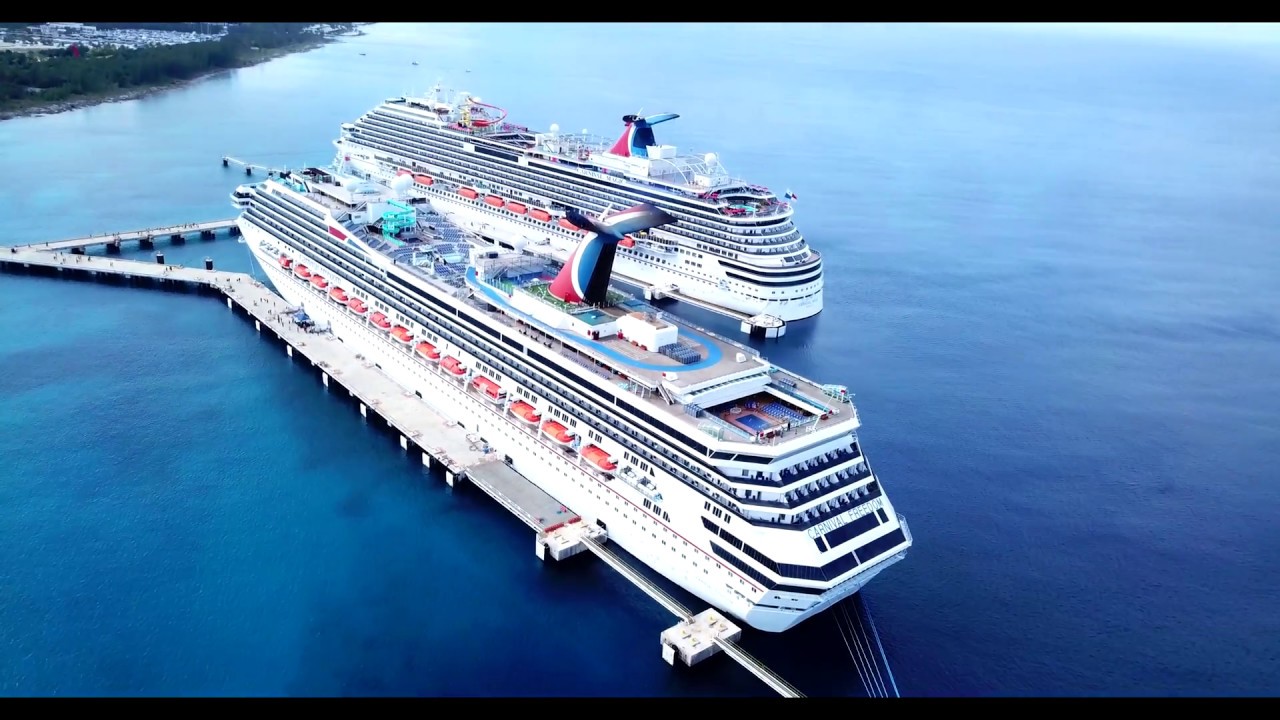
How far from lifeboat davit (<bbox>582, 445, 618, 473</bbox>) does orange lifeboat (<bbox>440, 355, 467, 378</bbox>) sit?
12.8m

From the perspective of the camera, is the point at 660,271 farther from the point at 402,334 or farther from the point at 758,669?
the point at 758,669

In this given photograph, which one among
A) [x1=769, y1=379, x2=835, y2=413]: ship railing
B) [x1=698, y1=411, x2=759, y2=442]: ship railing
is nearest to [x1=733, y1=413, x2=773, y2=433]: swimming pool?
[x1=698, y1=411, x2=759, y2=442]: ship railing

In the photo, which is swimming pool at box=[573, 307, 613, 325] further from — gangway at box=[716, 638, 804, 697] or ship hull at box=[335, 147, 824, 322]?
ship hull at box=[335, 147, 824, 322]

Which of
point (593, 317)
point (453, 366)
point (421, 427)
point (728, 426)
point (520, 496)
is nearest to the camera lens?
point (728, 426)

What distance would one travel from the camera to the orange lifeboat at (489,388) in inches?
2010

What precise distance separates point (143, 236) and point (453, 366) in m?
52.4

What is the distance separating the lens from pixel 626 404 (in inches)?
1718

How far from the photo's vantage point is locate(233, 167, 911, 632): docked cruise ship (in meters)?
38.7

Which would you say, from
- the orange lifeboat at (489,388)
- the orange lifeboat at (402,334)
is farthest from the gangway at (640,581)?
the orange lifeboat at (402,334)

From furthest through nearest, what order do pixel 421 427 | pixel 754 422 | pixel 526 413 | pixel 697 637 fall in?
pixel 421 427 < pixel 526 413 < pixel 754 422 < pixel 697 637

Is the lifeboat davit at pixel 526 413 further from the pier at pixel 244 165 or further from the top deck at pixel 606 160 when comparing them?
the pier at pixel 244 165

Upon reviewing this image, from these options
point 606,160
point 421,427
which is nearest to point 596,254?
point 421,427

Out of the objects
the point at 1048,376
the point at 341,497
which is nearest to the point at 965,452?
the point at 1048,376
